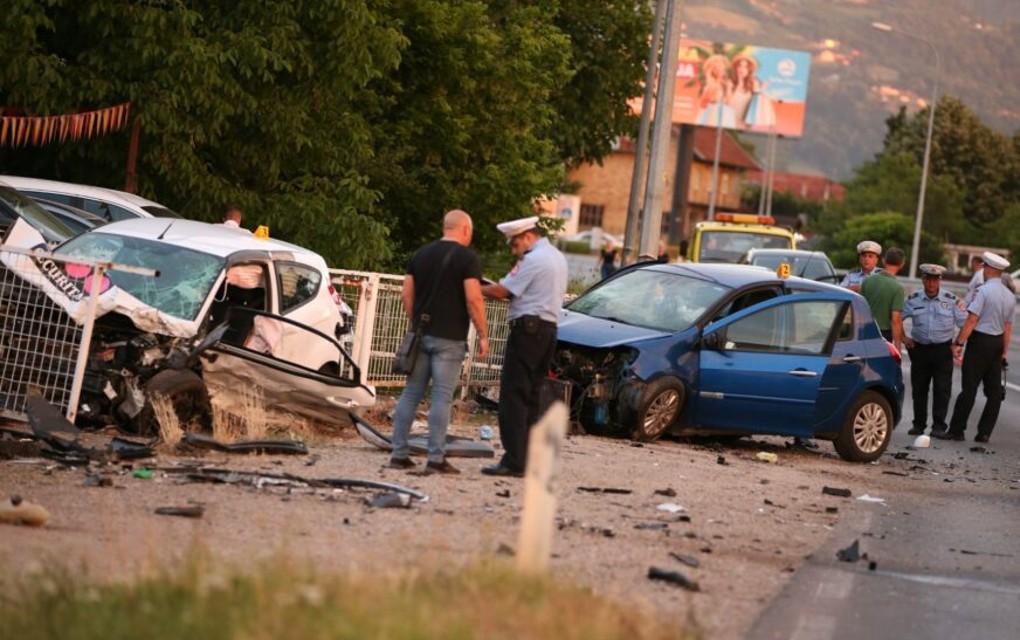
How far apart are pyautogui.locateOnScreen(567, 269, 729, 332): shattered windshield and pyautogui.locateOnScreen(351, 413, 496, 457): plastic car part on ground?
10.2 feet

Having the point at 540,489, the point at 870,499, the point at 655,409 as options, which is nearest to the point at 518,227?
the point at 870,499

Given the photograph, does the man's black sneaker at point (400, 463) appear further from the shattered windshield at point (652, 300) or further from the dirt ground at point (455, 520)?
the shattered windshield at point (652, 300)

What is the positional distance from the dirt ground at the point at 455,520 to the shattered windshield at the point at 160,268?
1306 mm

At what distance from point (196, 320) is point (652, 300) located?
480 cm

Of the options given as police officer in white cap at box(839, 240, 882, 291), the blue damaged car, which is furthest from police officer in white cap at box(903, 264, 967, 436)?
the blue damaged car

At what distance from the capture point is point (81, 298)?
42.6 ft

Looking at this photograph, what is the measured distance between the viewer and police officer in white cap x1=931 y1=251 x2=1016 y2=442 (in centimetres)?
1945

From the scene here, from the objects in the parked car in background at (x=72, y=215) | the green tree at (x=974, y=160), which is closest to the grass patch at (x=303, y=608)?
the parked car in background at (x=72, y=215)

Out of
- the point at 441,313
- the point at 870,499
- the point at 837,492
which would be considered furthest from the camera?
the point at 837,492

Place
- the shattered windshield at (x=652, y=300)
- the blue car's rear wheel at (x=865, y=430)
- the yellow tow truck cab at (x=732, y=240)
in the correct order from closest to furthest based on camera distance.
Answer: the shattered windshield at (x=652, y=300)
the blue car's rear wheel at (x=865, y=430)
the yellow tow truck cab at (x=732, y=240)

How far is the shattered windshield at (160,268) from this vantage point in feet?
45.5

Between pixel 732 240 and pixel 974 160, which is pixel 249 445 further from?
pixel 974 160

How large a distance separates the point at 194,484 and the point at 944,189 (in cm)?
9298

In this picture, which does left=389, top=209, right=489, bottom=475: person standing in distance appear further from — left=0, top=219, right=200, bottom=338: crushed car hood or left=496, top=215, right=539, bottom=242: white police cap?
left=0, top=219, right=200, bottom=338: crushed car hood
